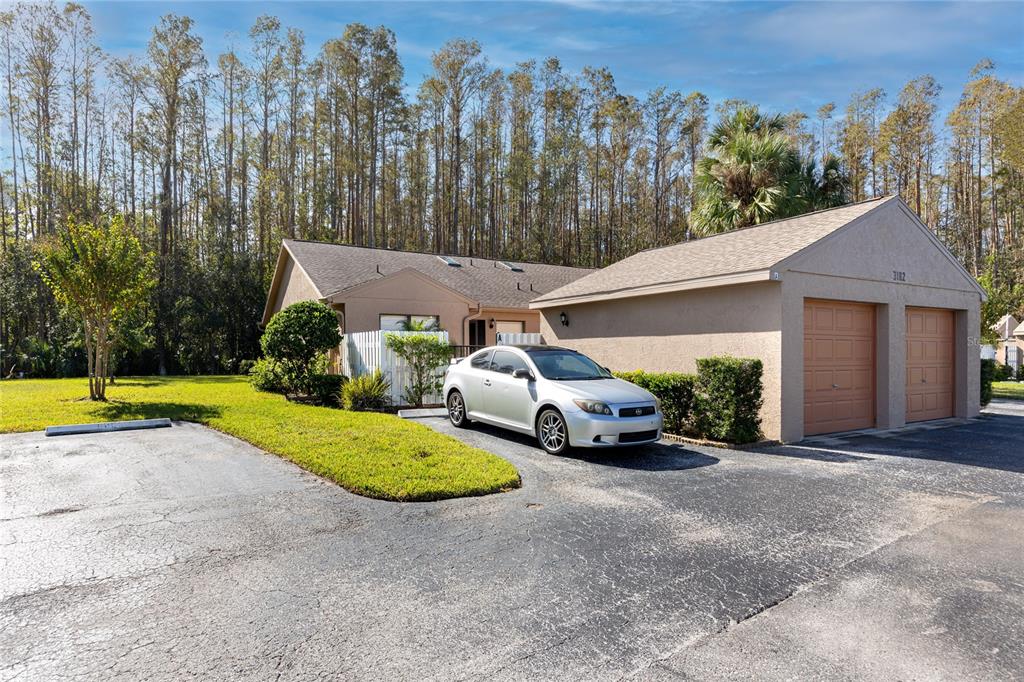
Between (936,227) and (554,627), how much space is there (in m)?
42.3

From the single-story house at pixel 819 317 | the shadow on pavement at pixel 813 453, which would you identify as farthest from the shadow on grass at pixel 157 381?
the shadow on pavement at pixel 813 453

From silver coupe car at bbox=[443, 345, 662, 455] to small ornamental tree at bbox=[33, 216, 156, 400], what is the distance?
771cm

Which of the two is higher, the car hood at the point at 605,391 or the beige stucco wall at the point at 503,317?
the beige stucco wall at the point at 503,317

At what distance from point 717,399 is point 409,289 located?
1142cm

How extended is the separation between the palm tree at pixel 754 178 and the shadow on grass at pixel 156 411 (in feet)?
53.3

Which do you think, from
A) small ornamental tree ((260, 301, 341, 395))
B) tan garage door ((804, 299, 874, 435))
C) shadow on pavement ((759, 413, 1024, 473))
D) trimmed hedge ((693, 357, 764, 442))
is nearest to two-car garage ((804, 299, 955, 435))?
tan garage door ((804, 299, 874, 435))

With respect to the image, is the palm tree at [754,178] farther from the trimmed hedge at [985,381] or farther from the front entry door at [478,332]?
the front entry door at [478,332]

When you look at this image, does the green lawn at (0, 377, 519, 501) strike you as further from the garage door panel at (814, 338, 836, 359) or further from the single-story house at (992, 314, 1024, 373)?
the single-story house at (992, 314, 1024, 373)

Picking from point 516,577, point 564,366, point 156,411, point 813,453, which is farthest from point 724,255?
point 156,411

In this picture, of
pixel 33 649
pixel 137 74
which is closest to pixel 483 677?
pixel 33 649

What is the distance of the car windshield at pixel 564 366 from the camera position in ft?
26.8

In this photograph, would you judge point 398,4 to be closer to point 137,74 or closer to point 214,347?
point 214,347

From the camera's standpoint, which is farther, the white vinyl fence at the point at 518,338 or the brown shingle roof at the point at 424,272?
the brown shingle roof at the point at 424,272

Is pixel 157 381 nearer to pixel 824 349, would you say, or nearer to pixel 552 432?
pixel 552 432
